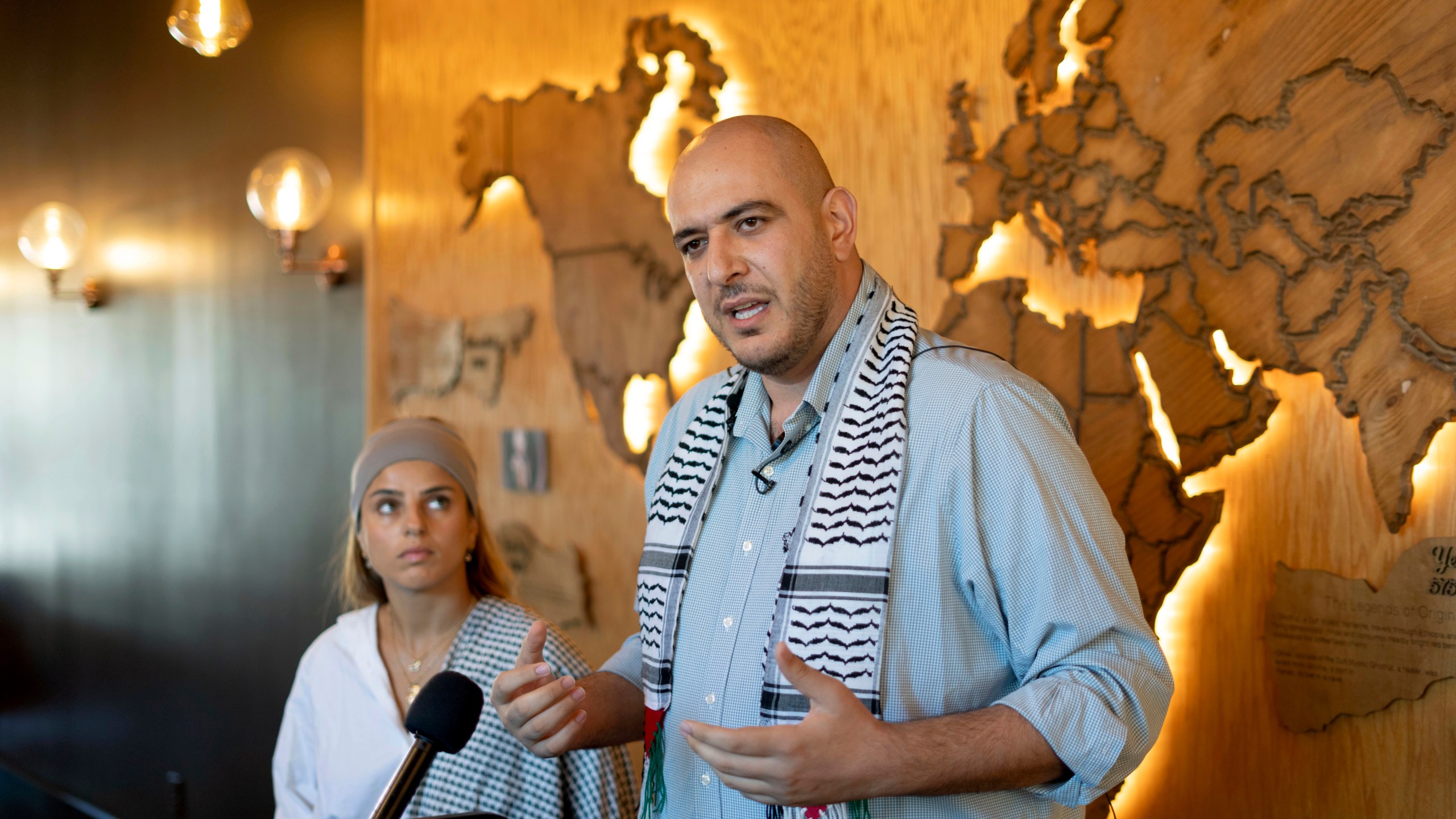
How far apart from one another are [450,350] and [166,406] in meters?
2.33

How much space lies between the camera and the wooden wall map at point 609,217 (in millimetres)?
3158

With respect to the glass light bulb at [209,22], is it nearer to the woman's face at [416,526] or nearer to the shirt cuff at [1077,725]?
the woman's face at [416,526]

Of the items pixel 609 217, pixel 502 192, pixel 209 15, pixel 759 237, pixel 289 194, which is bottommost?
pixel 759 237

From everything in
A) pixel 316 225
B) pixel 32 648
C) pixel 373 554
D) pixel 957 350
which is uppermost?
pixel 316 225

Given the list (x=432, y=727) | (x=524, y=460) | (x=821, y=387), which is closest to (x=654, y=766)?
(x=432, y=727)

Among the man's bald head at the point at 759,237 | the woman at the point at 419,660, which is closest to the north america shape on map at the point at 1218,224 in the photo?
the man's bald head at the point at 759,237

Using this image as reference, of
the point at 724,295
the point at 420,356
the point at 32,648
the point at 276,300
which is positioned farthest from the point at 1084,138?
the point at 32,648

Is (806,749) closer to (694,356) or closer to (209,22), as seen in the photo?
(694,356)

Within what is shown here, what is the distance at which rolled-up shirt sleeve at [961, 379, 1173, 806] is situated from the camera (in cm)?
135

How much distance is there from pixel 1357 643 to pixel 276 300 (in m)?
4.21

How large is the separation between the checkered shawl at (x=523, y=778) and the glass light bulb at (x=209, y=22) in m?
1.94

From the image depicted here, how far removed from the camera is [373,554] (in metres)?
2.41

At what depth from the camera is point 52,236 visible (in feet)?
18.8

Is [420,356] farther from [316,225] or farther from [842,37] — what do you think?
[842,37]
